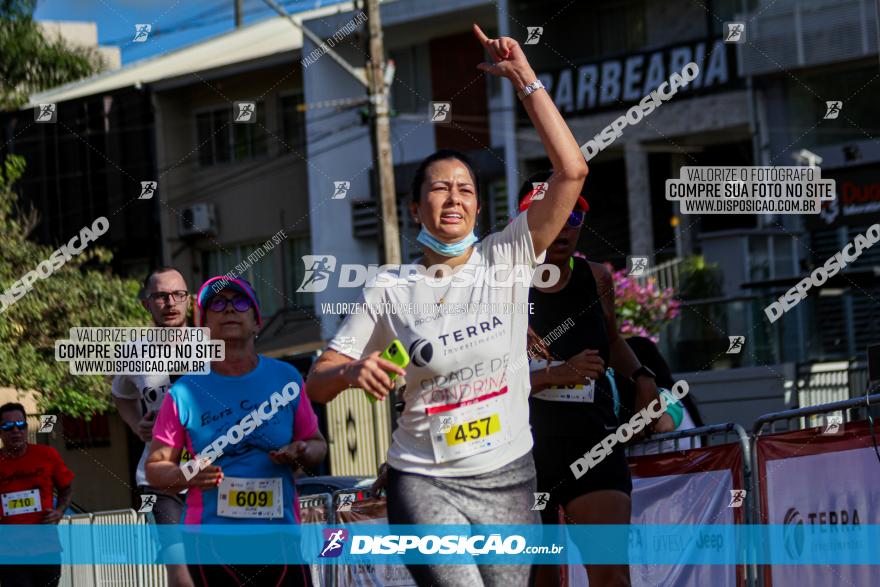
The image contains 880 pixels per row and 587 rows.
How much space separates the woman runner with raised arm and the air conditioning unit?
29.0 metres

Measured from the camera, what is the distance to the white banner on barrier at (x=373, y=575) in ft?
33.2

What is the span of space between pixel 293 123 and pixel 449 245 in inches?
1129

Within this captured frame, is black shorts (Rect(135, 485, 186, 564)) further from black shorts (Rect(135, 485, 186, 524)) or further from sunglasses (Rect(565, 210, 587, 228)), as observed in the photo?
sunglasses (Rect(565, 210, 587, 228))

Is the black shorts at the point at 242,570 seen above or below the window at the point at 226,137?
below

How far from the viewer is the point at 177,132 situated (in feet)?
115

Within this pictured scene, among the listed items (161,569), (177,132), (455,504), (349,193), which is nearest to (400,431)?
(455,504)

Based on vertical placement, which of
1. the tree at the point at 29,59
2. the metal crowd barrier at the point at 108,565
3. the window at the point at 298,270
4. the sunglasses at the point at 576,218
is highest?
the tree at the point at 29,59

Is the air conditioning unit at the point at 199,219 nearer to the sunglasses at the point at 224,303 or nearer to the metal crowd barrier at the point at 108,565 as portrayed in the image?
the metal crowd barrier at the point at 108,565

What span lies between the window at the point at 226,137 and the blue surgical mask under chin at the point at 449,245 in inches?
1133

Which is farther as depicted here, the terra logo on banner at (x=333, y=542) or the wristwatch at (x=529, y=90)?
the terra logo on banner at (x=333, y=542)

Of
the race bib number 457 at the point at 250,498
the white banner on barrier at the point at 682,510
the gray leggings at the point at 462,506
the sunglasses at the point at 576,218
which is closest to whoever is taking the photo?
the gray leggings at the point at 462,506

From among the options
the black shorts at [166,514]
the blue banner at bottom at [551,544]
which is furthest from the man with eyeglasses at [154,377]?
the blue banner at bottom at [551,544]

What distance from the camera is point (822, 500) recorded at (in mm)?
6984

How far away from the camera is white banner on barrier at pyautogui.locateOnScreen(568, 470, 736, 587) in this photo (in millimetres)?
7594
